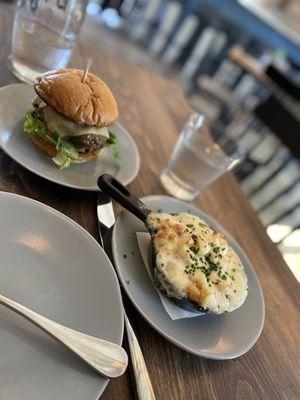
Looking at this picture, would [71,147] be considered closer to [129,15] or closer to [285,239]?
[285,239]

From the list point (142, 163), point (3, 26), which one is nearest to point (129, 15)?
point (3, 26)

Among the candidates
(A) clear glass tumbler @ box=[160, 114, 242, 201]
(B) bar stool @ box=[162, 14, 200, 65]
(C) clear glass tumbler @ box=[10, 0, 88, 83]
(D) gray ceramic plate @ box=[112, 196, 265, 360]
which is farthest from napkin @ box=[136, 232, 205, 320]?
(B) bar stool @ box=[162, 14, 200, 65]

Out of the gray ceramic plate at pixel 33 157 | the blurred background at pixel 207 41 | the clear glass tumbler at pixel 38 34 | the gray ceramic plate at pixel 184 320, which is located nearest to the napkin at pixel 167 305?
Result: the gray ceramic plate at pixel 184 320

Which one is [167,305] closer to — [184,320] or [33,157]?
[184,320]

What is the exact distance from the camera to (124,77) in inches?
46.5

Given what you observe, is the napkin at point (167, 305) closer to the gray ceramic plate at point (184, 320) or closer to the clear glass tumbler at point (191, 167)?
the gray ceramic plate at point (184, 320)

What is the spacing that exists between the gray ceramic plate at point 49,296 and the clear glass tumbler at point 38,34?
468 millimetres

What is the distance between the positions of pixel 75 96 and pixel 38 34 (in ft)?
1.18

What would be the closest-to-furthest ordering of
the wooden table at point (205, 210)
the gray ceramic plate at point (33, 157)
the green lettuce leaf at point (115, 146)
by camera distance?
the wooden table at point (205, 210) → the gray ceramic plate at point (33, 157) → the green lettuce leaf at point (115, 146)

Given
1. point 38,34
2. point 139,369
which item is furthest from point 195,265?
point 38,34

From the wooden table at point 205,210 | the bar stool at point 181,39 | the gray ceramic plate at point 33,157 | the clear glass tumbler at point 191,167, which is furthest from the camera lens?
the bar stool at point 181,39

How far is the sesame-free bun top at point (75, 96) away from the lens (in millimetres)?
600

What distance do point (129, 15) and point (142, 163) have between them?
3.99m

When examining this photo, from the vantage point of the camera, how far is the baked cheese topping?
0.52 m
